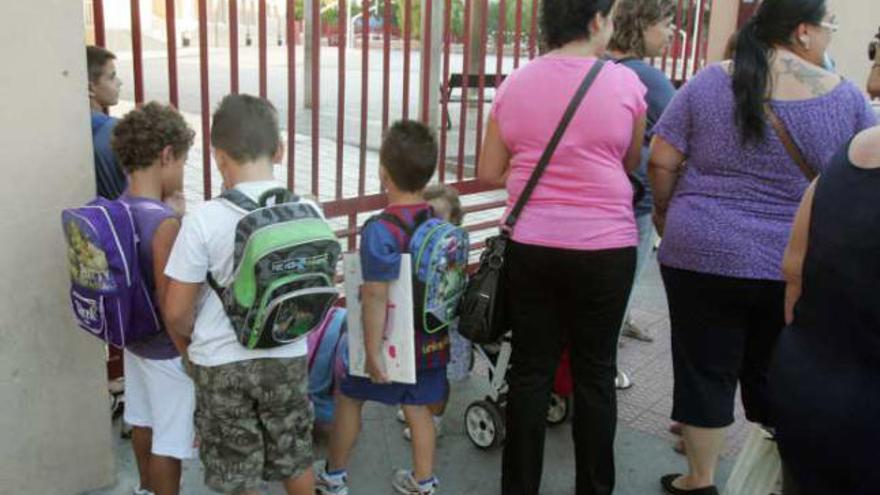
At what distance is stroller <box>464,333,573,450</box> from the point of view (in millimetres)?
3219

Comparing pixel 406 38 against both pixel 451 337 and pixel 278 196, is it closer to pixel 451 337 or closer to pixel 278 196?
pixel 451 337

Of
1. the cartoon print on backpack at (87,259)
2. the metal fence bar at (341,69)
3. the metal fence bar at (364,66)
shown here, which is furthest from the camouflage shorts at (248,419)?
the metal fence bar at (364,66)

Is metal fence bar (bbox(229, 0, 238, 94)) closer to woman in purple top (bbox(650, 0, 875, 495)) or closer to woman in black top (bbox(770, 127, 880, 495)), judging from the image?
woman in purple top (bbox(650, 0, 875, 495))

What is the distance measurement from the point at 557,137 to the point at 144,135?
1258mm

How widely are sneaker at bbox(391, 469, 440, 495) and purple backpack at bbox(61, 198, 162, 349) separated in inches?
45.9

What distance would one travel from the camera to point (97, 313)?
2342 mm

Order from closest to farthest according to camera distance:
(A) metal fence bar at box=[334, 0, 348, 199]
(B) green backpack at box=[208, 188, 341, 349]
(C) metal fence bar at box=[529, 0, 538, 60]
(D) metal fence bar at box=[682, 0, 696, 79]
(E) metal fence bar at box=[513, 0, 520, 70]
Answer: (B) green backpack at box=[208, 188, 341, 349], (A) metal fence bar at box=[334, 0, 348, 199], (E) metal fence bar at box=[513, 0, 520, 70], (C) metal fence bar at box=[529, 0, 538, 60], (D) metal fence bar at box=[682, 0, 696, 79]

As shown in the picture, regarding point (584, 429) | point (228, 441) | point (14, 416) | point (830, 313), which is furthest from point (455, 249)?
point (14, 416)

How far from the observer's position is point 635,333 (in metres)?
4.64

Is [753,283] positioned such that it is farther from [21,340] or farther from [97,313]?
[21,340]

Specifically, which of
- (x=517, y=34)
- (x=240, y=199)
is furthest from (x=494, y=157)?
(x=517, y=34)

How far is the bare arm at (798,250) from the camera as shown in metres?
1.83

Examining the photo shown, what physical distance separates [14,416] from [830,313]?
7.97 ft

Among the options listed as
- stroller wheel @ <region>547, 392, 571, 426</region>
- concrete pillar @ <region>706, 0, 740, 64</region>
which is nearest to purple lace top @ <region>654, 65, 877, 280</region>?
stroller wheel @ <region>547, 392, 571, 426</region>
